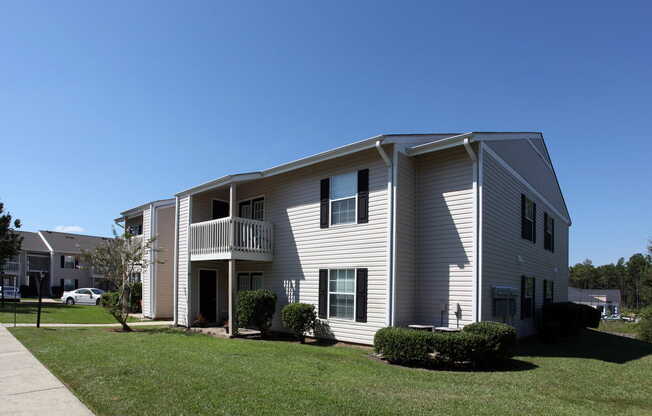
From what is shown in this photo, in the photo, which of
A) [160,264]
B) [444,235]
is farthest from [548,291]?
[160,264]

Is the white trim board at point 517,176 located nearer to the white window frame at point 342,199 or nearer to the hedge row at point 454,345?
the white window frame at point 342,199

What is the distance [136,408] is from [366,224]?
7773 millimetres

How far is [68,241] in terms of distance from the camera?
149 ft

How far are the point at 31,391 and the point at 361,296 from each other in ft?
25.0

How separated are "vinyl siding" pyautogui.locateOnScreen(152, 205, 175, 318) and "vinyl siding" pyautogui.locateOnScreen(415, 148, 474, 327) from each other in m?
13.3

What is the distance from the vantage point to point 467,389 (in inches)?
287

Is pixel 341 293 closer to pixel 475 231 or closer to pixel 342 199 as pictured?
pixel 342 199

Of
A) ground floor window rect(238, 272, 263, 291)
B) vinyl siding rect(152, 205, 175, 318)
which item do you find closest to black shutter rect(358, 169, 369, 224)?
ground floor window rect(238, 272, 263, 291)

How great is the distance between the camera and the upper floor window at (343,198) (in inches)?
505

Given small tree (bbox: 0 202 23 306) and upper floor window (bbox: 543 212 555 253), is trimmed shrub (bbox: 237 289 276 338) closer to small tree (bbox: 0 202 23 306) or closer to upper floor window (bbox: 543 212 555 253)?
upper floor window (bbox: 543 212 555 253)

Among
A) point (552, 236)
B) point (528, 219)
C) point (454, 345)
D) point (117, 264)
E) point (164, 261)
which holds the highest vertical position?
point (528, 219)

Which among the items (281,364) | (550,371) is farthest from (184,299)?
(550,371)

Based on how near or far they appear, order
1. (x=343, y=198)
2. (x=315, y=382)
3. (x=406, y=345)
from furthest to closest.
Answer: (x=343, y=198) < (x=406, y=345) < (x=315, y=382)

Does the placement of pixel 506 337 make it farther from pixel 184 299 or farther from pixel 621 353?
pixel 184 299
